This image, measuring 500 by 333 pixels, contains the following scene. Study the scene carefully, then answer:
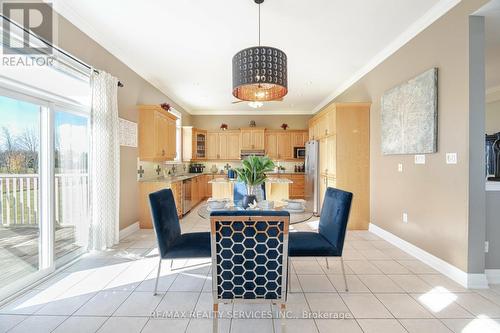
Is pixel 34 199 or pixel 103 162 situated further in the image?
pixel 103 162

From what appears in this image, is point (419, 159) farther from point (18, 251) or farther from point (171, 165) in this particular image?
point (171, 165)

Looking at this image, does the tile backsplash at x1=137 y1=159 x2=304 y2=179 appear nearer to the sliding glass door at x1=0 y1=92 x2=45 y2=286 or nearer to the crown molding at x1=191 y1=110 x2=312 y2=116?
the crown molding at x1=191 y1=110 x2=312 y2=116

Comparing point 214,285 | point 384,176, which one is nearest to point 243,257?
point 214,285

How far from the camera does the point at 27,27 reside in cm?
222

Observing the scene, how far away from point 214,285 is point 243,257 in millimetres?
278

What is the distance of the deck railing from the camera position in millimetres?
2355

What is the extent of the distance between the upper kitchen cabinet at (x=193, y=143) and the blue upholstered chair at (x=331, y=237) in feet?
17.4

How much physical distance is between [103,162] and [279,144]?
5351 millimetres

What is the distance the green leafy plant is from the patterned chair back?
2.89 ft

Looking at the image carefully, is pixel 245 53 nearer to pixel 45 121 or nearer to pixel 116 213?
pixel 45 121

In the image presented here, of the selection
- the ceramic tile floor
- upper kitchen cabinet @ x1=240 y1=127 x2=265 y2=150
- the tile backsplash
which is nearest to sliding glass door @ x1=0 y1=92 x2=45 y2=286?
the ceramic tile floor

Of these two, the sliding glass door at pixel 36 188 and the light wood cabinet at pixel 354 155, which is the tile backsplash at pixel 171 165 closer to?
the sliding glass door at pixel 36 188

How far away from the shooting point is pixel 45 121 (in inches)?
101

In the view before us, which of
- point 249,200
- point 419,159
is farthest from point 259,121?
point 249,200
